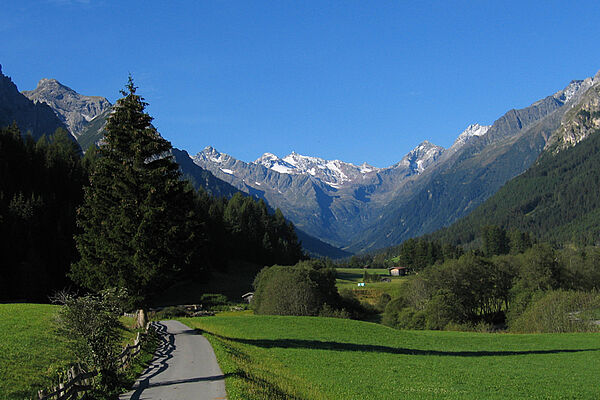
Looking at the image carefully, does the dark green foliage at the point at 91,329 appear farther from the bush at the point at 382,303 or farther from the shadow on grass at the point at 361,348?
the bush at the point at 382,303

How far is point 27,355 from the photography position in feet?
71.9

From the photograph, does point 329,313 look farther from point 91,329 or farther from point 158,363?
point 91,329

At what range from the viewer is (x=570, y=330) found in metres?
65.0

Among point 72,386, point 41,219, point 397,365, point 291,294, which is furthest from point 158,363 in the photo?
point 41,219

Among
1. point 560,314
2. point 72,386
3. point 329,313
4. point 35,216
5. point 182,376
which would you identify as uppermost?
point 35,216

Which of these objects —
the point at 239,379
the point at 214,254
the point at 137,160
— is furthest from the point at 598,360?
the point at 214,254

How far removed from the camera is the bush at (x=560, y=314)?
6481 cm

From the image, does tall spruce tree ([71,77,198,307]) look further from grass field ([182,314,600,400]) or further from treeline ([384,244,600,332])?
treeline ([384,244,600,332])

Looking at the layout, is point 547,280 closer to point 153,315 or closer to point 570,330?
point 570,330

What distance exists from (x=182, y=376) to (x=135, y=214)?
14.5 m

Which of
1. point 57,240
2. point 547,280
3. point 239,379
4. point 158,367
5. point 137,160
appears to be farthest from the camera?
point 547,280

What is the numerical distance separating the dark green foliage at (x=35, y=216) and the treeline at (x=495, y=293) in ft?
197

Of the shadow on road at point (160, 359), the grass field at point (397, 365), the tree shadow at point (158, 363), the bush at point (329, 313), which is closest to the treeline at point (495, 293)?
the bush at point (329, 313)

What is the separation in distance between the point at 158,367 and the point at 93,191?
A: 649 inches
